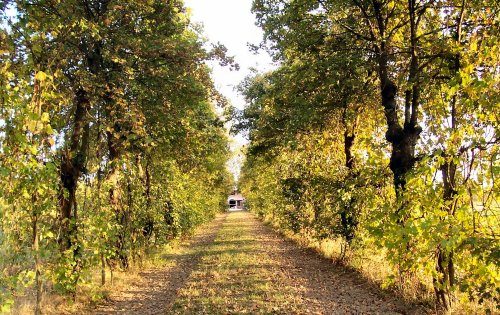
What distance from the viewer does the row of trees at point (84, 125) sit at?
15.0 ft

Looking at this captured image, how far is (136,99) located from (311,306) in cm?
646

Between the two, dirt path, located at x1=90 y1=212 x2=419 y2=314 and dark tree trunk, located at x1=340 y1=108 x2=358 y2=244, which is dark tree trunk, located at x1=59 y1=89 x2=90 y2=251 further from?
dark tree trunk, located at x1=340 y1=108 x2=358 y2=244

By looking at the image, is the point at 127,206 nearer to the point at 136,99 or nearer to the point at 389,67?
the point at 136,99

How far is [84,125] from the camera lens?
7.84 meters

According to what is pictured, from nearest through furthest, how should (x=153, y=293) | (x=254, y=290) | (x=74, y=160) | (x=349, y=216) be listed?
(x=74, y=160) → (x=254, y=290) → (x=153, y=293) → (x=349, y=216)

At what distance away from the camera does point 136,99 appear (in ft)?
31.7

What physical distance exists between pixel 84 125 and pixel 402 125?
24.7 feet

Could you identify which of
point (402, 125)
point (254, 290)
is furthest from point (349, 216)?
point (254, 290)

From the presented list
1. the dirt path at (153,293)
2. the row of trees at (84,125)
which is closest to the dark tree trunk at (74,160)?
the row of trees at (84,125)

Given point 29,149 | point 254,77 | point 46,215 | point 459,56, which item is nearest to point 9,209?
point 46,215

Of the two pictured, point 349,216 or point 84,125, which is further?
point 349,216

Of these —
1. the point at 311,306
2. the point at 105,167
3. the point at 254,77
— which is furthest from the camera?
the point at 254,77

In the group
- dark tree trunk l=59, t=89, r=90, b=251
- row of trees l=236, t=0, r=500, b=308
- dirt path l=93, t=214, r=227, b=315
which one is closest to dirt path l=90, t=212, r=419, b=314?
dirt path l=93, t=214, r=227, b=315

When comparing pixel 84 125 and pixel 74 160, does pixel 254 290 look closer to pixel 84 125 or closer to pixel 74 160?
pixel 74 160
